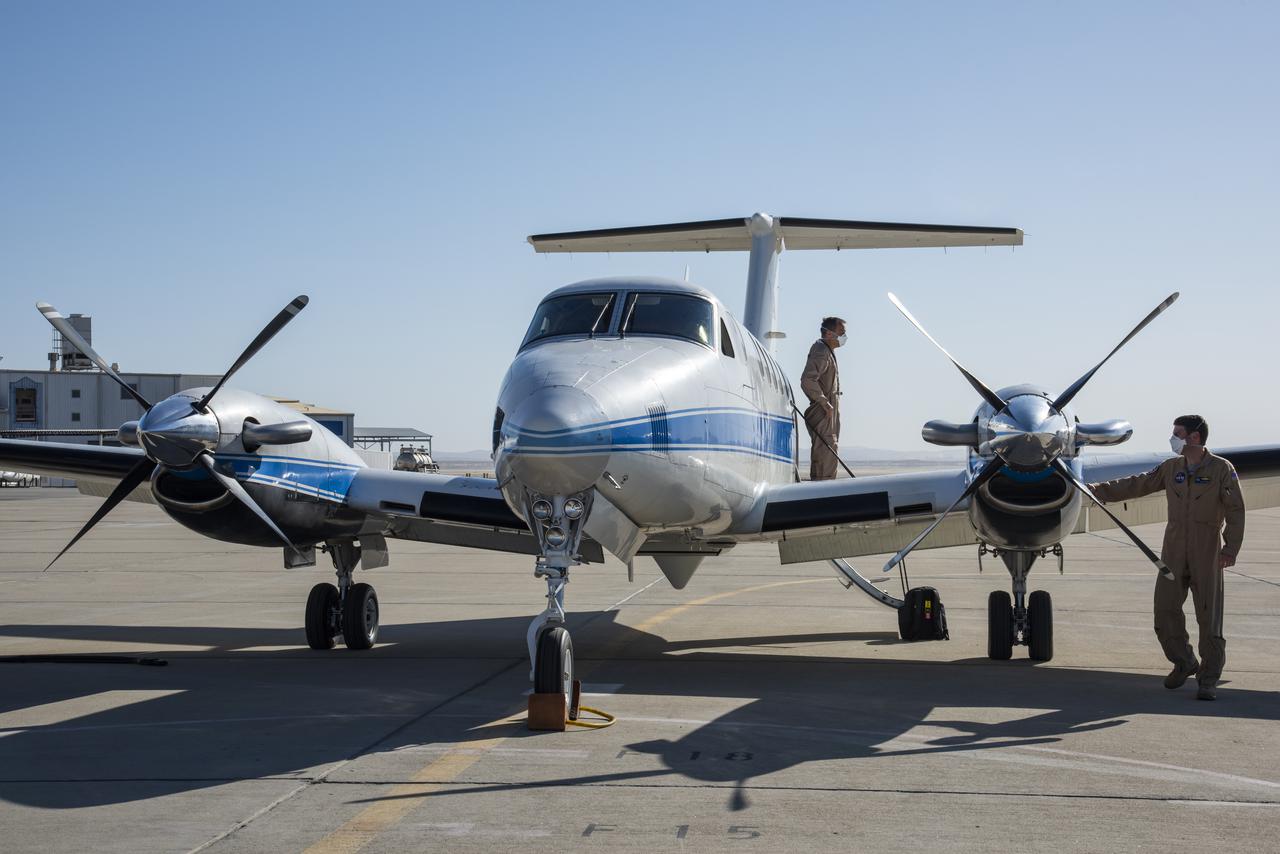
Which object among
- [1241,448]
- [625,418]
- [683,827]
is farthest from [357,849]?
[1241,448]

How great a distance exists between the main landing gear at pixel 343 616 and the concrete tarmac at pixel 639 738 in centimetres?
41

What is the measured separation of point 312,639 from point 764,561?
49.5ft

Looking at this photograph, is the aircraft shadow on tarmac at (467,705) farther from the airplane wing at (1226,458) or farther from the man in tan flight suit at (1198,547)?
the airplane wing at (1226,458)

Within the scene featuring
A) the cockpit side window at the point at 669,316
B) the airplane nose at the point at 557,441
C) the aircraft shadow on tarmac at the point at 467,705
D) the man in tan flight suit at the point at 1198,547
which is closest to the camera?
the aircraft shadow on tarmac at the point at 467,705

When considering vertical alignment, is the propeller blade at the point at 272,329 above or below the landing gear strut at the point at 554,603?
above

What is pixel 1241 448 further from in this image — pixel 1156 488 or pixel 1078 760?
pixel 1078 760

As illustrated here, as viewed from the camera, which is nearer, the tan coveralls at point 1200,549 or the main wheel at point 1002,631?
the tan coveralls at point 1200,549

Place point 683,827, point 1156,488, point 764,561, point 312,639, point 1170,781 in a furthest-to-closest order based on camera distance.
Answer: point 764,561
point 312,639
point 1156,488
point 1170,781
point 683,827

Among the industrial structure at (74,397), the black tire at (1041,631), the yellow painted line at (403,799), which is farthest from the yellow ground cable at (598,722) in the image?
the industrial structure at (74,397)

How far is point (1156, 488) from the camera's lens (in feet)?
31.4

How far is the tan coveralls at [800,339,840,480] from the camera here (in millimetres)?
13750

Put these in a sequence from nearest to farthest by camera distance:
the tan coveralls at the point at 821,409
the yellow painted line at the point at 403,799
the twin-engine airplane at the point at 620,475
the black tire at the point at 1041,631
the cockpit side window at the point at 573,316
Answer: the yellow painted line at the point at 403,799, the twin-engine airplane at the point at 620,475, the cockpit side window at the point at 573,316, the black tire at the point at 1041,631, the tan coveralls at the point at 821,409

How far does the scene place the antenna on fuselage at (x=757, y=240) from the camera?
16188mm

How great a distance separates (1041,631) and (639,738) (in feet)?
17.3
